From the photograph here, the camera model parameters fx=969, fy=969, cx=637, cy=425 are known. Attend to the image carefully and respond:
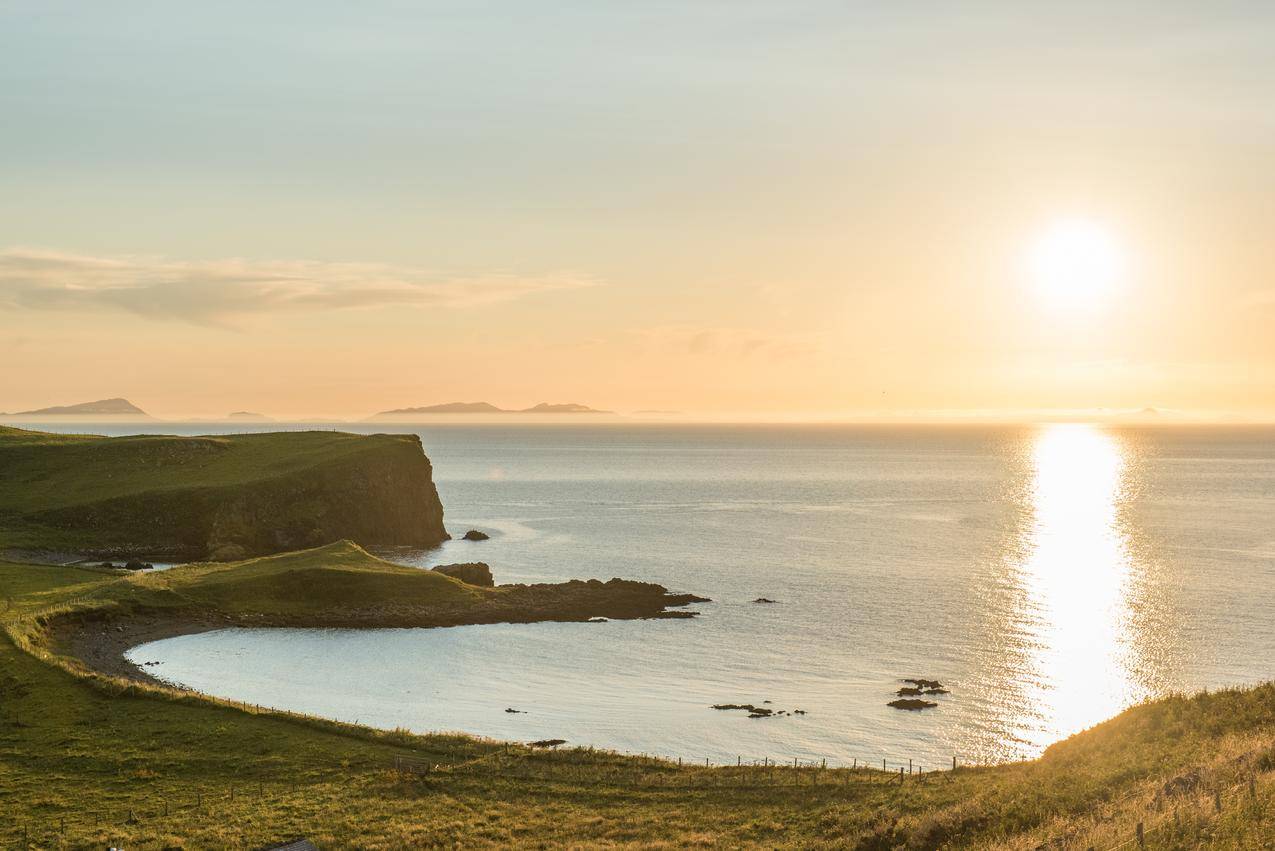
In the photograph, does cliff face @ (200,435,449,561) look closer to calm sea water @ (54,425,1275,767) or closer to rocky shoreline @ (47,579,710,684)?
calm sea water @ (54,425,1275,767)

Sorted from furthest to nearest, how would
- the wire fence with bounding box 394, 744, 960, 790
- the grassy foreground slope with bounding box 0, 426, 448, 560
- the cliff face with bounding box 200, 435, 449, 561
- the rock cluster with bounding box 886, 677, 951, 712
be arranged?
the cliff face with bounding box 200, 435, 449, 561, the grassy foreground slope with bounding box 0, 426, 448, 560, the rock cluster with bounding box 886, 677, 951, 712, the wire fence with bounding box 394, 744, 960, 790

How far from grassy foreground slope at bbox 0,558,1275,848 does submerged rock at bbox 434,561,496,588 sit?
162 ft

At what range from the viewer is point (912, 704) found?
6669 centimetres

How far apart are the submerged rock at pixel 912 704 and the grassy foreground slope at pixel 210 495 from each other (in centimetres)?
8799

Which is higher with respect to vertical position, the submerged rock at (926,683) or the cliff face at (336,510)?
the cliff face at (336,510)

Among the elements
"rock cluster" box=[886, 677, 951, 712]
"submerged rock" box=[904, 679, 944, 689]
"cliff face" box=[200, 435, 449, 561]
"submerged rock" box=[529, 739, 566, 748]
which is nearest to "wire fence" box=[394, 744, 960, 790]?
"submerged rock" box=[529, 739, 566, 748]

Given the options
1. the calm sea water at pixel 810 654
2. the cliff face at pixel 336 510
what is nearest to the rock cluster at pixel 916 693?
the calm sea water at pixel 810 654

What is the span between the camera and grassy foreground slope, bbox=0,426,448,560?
131625mm

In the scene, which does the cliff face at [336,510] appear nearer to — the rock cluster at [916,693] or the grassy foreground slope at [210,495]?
the grassy foreground slope at [210,495]

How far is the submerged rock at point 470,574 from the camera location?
10725 centimetres

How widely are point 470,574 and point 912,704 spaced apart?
55.6m

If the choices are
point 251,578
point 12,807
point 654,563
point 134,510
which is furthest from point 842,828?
point 134,510

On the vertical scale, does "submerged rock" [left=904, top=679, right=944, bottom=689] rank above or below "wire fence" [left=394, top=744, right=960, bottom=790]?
above

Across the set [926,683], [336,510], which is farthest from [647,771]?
[336,510]
